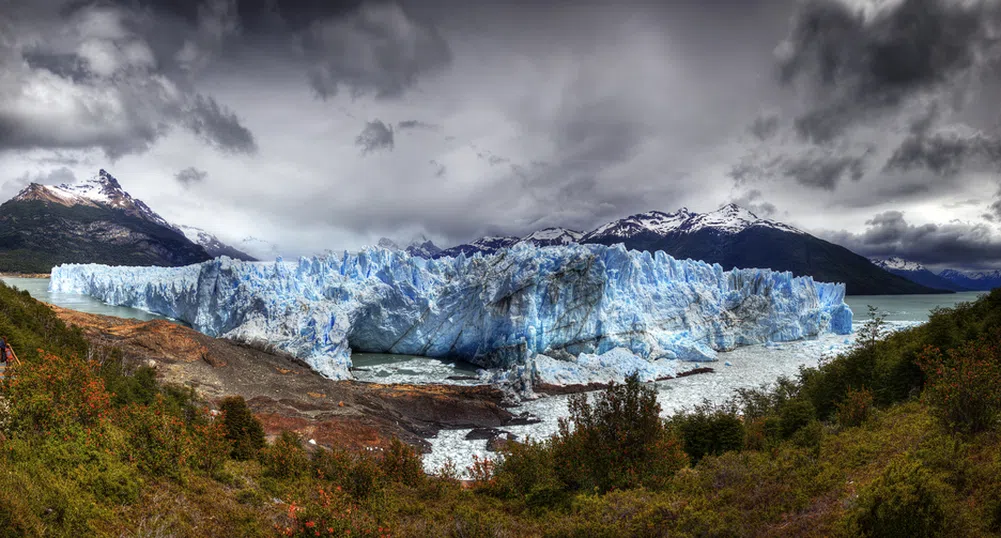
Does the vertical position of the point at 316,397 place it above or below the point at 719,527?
below

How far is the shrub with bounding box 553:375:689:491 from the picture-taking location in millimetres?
9016

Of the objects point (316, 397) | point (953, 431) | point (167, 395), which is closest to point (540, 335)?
point (316, 397)

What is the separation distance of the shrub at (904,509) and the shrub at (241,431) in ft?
42.9

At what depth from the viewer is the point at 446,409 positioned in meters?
25.7

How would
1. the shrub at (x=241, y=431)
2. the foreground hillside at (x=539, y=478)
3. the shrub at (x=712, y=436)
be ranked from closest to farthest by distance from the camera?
the foreground hillside at (x=539, y=478), the shrub at (x=241, y=431), the shrub at (x=712, y=436)

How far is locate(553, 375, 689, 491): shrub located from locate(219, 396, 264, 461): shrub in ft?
28.2

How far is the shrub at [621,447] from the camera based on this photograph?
9.02 meters

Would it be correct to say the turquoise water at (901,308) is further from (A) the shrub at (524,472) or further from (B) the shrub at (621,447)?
(A) the shrub at (524,472)

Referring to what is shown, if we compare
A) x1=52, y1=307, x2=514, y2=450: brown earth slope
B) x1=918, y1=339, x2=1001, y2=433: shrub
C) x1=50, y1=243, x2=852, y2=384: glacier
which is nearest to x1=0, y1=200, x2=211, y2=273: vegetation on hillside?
x1=50, y1=243, x2=852, y2=384: glacier

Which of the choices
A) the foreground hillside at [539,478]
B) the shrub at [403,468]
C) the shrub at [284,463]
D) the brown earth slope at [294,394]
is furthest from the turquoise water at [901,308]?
the shrub at [284,463]

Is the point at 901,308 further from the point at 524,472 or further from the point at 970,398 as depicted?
the point at 524,472

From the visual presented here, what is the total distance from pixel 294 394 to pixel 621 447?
20.7m

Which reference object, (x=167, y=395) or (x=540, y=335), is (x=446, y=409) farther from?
(x=540, y=335)

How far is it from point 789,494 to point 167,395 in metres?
19.9
